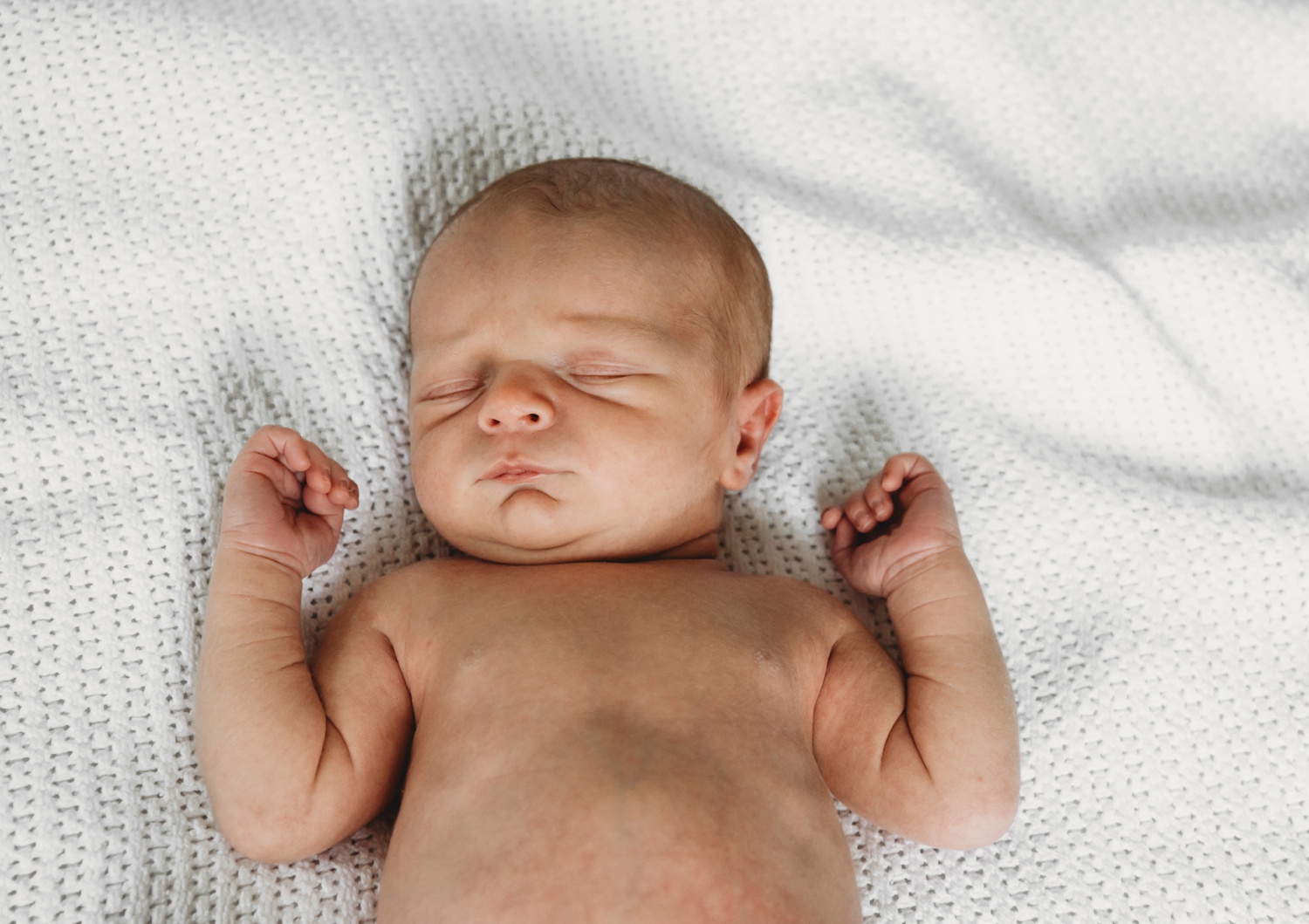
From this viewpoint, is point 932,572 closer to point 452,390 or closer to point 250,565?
point 452,390

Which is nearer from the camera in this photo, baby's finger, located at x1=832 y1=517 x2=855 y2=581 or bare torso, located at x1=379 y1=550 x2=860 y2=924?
bare torso, located at x1=379 y1=550 x2=860 y2=924

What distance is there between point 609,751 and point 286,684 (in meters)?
0.41

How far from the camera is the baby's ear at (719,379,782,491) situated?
1687 mm

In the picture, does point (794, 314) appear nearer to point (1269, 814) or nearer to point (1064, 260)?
point (1064, 260)

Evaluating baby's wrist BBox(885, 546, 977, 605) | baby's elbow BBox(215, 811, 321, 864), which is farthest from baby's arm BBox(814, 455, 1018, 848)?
baby's elbow BBox(215, 811, 321, 864)

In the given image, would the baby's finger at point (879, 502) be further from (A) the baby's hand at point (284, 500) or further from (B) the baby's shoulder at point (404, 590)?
(A) the baby's hand at point (284, 500)

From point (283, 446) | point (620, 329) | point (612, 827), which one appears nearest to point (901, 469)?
point (620, 329)

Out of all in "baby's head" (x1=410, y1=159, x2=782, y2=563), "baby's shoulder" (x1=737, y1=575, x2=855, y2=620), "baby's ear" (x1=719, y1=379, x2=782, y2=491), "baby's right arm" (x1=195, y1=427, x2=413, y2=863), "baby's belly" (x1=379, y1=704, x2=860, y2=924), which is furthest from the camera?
"baby's ear" (x1=719, y1=379, x2=782, y2=491)

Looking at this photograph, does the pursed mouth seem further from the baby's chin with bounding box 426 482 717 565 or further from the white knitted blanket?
the white knitted blanket

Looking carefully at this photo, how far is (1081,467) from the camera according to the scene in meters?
1.88

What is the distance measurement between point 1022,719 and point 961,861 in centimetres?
23

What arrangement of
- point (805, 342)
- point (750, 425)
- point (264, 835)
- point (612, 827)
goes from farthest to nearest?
point (805, 342) → point (750, 425) → point (264, 835) → point (612, 827)

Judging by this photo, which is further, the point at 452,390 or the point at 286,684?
the point at 452,390

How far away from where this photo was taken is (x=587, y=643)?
56.1 inches
